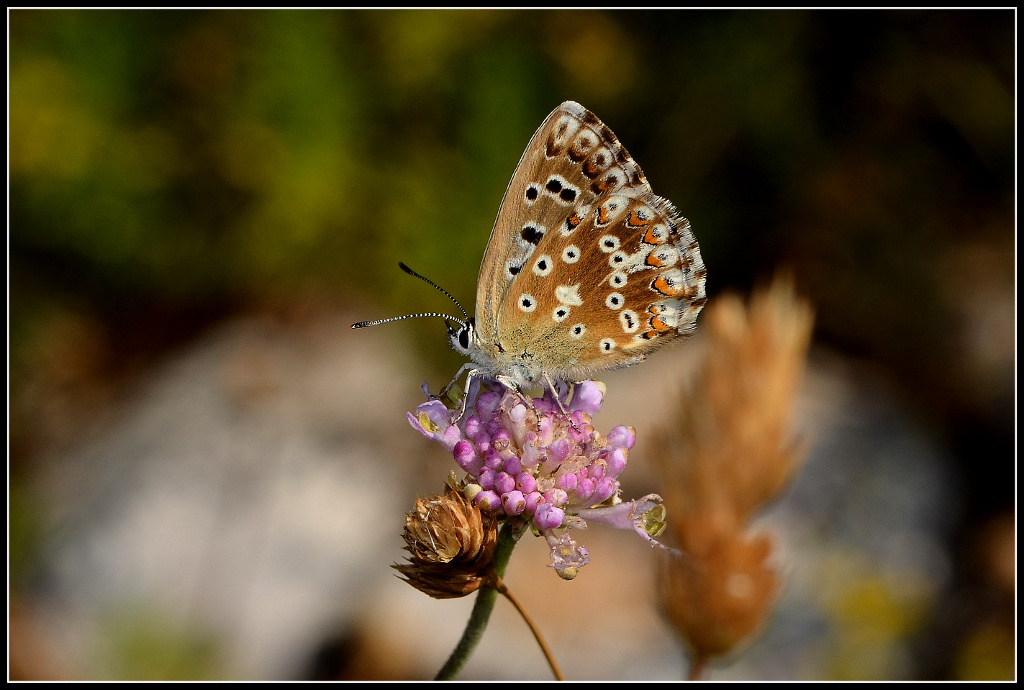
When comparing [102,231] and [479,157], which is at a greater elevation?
[479,157]

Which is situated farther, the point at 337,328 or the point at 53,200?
the point at 337,328

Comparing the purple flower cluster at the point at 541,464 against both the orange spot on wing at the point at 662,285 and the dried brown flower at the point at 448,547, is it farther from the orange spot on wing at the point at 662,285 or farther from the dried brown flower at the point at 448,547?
the orange spot on wing at the point at 662,285

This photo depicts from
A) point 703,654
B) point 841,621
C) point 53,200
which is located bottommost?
point 841,621

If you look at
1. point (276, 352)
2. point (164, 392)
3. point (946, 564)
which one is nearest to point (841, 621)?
point (946, 564)

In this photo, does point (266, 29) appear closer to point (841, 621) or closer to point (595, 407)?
point (595, 407)

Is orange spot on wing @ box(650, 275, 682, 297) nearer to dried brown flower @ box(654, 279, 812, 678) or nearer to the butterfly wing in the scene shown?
the butterfly wing

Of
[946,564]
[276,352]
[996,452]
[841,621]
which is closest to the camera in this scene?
[841,621]

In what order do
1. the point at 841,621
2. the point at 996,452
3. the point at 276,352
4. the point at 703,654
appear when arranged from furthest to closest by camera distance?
the point at 276,352 < the point at 996,452 < the point at 841,621 < the point at 703,654

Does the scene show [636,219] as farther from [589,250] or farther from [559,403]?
[559,403]

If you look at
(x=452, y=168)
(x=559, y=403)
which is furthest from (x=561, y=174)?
(x=452, y=168)
